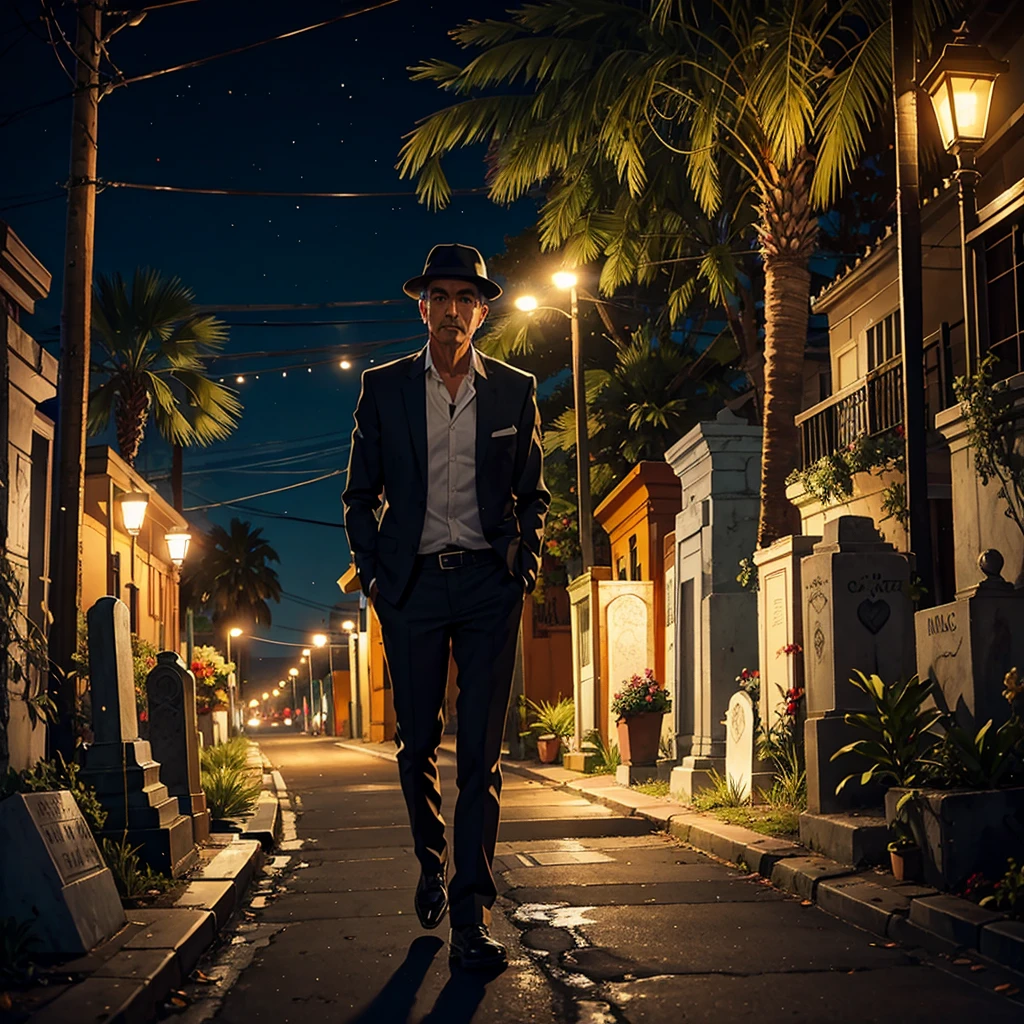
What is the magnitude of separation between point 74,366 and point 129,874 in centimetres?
753

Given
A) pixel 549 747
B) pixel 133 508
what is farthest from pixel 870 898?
pixel 549 747

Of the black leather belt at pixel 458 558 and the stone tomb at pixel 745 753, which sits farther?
the stone tomb at pixel 745 753

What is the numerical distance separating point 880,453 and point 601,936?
10.8 meters

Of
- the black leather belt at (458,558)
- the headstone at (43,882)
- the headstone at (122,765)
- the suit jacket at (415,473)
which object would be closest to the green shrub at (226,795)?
the headstone at (122,765)

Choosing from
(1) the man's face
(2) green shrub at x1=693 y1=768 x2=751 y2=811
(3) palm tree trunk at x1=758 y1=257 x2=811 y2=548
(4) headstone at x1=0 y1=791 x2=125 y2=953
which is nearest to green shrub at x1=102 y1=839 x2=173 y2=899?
(4) headstone at x1=0 y1=791 x2=125 y2=953

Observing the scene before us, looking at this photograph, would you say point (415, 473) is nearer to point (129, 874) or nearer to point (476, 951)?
point (476, 951)

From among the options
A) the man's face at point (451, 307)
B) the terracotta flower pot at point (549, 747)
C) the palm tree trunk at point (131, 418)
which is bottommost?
the terracotta flower pot at point (549, 747)

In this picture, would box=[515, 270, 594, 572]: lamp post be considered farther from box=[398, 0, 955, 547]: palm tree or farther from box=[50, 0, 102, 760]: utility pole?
box=[50, 0, 102, 760]: utility pole

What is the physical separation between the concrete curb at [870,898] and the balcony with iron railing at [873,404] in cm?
805

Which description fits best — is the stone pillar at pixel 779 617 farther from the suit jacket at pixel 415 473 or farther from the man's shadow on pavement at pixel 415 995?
the man's shadow on pavement at pixel 415 995

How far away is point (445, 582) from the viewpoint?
16.9 feet

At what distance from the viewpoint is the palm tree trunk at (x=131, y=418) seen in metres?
28.2

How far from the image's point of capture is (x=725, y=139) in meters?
17.4

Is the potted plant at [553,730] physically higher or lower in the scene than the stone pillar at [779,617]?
lower
